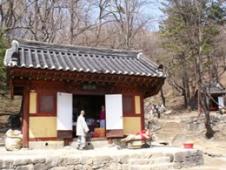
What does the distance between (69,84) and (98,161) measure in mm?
3632

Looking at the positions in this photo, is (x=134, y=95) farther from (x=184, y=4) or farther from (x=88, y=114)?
(x=184, y=4)

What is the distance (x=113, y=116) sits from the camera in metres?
13.5

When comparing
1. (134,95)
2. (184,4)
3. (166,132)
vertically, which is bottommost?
(166,132)

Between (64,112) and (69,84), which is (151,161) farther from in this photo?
(69,84)

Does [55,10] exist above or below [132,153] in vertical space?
above

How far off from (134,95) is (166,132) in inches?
581

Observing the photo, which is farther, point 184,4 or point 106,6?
point 106,6

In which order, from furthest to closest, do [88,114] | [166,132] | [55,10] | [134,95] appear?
[55,10]
[166,132]
[88,114]
[134,95]

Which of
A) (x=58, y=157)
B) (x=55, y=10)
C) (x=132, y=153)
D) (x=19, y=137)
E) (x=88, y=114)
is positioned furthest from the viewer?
(x=55, y=10)

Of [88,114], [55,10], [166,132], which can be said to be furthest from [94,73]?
[55,10]

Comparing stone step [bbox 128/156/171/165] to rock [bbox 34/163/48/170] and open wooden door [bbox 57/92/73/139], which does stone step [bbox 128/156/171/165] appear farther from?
open wooden door [bbox 57/92/73/139]

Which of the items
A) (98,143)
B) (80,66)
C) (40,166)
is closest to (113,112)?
(98,143)

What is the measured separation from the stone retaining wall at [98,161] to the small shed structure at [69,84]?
239 centimetres

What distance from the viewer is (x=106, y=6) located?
3164 centimetres
